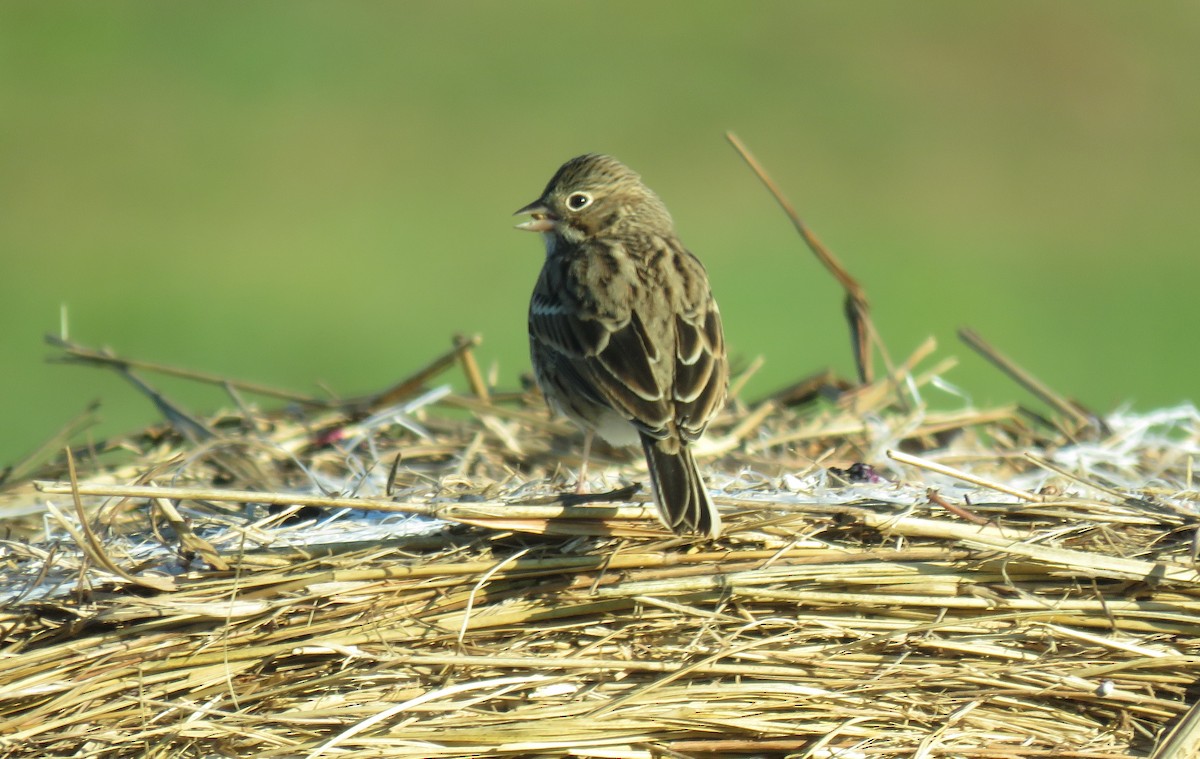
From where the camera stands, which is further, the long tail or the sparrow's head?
the sparrow's head

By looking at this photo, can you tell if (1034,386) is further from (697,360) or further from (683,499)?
(683,499)

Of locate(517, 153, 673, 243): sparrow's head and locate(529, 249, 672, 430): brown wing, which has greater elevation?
locate(517, 153, 673, 243): sparrow's head

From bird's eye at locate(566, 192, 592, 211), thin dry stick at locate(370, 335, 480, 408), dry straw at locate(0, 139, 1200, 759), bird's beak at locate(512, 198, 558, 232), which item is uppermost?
bird's eye at locate(566, 192, 592, 211)

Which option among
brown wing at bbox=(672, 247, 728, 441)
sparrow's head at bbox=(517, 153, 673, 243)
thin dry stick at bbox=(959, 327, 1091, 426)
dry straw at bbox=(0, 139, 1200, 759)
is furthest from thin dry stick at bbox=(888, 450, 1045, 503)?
sparrow's head at bbox=(517, 153, 673, 243)

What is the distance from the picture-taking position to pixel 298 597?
3697mm

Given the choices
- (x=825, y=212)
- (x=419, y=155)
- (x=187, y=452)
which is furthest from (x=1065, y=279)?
(x=187, y=452)

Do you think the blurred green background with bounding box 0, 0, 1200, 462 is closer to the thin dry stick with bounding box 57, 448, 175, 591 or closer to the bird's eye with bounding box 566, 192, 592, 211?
the bird's eye with bounding box 566, 192, 592, 211

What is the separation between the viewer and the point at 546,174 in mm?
23516

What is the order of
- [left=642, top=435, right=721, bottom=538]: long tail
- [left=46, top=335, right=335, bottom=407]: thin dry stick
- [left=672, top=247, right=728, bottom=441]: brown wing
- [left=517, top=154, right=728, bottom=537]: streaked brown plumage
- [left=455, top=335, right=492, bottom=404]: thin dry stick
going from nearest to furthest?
[left=642, top=435, right=721, bottom=538]: long tail < [left=517, top=154, right=728, bottom=537]: streaked brown plumage < [left=672, top=247, right=728, bottom=441]: brown wing < [left=46, top=335, right=335, bottom=407]: thin dry stick < [left=455, top=335, right=492, bottom=404]: thin dry stick

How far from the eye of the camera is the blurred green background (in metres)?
16.1

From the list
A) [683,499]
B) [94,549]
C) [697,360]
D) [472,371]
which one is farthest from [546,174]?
[94,549]

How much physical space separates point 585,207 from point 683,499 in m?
2.29

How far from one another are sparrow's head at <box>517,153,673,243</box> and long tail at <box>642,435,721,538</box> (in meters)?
1.94

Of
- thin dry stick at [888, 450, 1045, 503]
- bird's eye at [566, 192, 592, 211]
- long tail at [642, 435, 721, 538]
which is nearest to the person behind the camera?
long tail at [642, 435, 721, 538]
